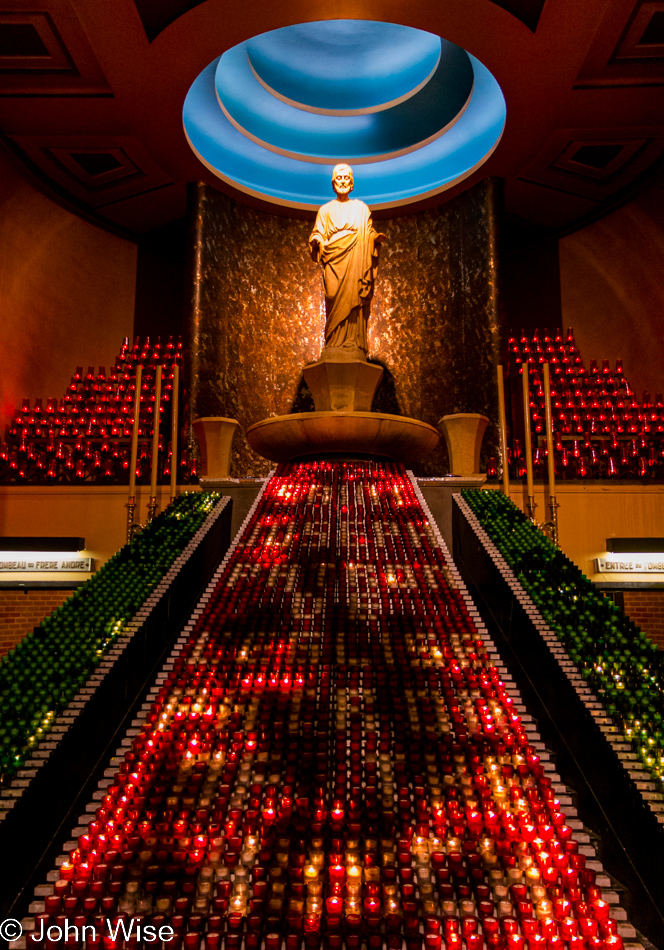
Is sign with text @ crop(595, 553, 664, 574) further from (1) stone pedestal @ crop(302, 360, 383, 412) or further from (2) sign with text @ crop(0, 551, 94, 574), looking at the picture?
(2) sign with text @ crop(0, 551, 94, 574)

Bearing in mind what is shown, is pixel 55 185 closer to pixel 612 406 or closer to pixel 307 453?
pixel 307 453

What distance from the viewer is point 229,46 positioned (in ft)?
27.0

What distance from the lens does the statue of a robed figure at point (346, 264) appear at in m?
8.12

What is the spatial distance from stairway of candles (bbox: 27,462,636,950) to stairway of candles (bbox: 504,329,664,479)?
13.7 ft

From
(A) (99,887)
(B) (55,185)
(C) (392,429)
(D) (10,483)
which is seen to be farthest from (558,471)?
(B) (55,185)

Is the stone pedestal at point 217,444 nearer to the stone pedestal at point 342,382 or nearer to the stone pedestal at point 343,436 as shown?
the stone pedestal at point 343,436

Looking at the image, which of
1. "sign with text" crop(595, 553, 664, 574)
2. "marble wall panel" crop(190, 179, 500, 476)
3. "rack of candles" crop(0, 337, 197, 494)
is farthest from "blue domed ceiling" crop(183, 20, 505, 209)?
"sign with text" crop(595, 553, 664, 574)

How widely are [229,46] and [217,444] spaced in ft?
16.0

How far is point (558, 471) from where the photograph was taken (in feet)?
26.2

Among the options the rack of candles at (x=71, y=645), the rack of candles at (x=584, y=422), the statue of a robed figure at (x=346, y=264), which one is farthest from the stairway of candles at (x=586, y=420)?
the rack of candles at (x=71, y=645)

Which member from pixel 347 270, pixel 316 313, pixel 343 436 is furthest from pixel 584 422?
pixel 316 313

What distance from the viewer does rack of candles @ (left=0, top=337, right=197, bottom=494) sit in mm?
8164

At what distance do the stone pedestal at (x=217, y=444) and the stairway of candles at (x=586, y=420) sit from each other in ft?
10.2

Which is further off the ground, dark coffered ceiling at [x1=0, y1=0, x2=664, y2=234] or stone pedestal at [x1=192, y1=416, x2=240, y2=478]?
dark coffered ceiling at [x1=0, y1=0, x2=664, y2=234]
